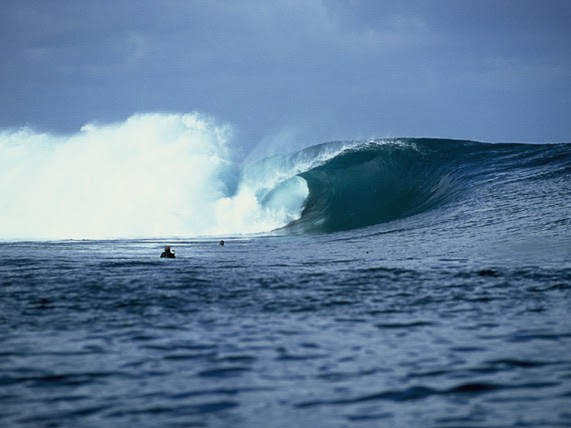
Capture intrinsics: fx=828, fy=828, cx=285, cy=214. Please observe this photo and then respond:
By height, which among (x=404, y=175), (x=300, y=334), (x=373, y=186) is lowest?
(x=300, y=334)

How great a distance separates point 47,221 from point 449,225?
2323 cm

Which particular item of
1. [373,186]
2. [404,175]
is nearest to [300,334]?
[373,186]

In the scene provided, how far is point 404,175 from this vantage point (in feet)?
106

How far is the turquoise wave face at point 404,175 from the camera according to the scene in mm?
27672

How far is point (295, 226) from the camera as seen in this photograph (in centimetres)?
3070

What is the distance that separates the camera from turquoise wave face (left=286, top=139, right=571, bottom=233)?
2767cm

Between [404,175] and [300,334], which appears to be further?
[404,175]

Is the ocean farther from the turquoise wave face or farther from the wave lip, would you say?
the wave lip

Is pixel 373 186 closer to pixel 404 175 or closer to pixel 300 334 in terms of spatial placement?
pixel 404 175

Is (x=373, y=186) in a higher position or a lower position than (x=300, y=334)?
higher

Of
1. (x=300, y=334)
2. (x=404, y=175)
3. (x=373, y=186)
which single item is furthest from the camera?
(x=404, y=175)

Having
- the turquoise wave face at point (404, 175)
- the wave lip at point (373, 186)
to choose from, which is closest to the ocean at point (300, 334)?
the turquoise wave face at point (404, 175)

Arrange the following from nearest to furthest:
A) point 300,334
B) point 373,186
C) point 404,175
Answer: point 300,334 → point 373,186 → point 404,175

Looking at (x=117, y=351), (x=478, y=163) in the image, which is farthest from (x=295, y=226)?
(x=117, y=351)
